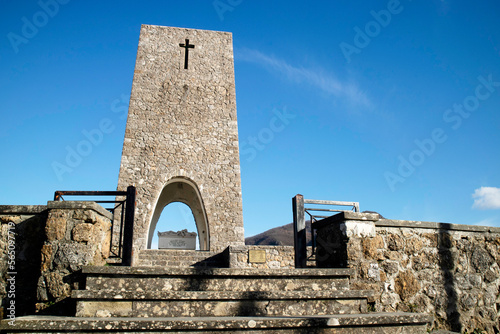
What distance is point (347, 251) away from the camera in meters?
3.63

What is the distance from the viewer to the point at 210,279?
3.18 metres

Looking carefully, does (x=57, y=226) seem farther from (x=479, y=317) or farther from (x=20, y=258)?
(x=479, y=317)

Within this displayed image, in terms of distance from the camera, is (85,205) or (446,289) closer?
(85,205)

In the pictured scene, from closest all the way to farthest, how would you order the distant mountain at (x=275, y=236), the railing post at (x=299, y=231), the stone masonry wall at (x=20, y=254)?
the stone masonry wall at (x=20, y=254) < the railing post at (x=299, y=231) < the distant mountain at (x=275, y=236)

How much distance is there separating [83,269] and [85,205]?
2.02 feet

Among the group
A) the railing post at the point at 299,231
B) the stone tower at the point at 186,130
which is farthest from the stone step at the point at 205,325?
the stone tower at the point at 186,130

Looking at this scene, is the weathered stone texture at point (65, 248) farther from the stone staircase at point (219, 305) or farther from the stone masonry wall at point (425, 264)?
the stone masonry wall at point (425, 264)

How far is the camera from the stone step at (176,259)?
802 centimetres

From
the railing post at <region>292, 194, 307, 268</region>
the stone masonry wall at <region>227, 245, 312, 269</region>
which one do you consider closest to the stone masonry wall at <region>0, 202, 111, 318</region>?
the railing post at <region>292, 194, 307, 268</region>

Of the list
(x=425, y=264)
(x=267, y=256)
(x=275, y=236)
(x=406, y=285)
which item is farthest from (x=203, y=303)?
(x=275, y=236)

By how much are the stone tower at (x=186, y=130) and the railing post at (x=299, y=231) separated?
6067mm

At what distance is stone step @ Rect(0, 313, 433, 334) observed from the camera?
2.51 meters

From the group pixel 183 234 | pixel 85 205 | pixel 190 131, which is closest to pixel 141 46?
pixel 190 131

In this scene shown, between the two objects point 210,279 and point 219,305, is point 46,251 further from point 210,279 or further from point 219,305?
point 219,305
